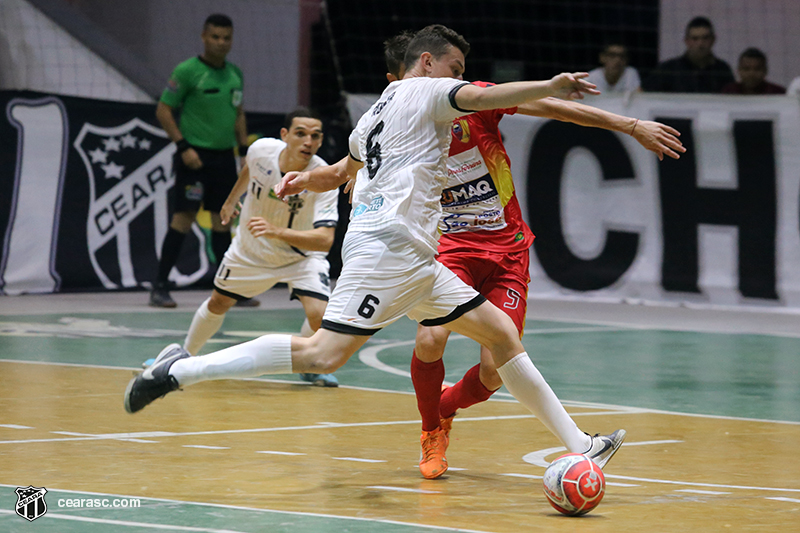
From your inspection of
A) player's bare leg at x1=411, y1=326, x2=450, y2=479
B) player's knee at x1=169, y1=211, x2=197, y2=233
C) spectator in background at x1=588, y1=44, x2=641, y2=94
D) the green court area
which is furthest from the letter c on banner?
player's bare leg at x1=411, y1=326, x2=450, y2=479

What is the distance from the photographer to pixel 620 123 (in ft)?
15.3

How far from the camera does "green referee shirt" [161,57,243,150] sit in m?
12.4

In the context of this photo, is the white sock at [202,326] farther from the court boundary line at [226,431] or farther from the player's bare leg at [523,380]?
the player's bare leg at [523,380]

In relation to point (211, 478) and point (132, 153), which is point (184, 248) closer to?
→ point (132, 153)

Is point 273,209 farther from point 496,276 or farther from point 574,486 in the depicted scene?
point 574,486

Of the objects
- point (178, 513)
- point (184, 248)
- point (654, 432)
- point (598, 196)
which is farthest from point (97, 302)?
point (178, 513)

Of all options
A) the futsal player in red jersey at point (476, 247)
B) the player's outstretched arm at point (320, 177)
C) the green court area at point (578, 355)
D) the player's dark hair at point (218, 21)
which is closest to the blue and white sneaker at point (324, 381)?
the green court area at point (578, 355)

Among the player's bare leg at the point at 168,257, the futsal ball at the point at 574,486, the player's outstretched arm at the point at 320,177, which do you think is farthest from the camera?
the player's bare leg at the point at 168,257

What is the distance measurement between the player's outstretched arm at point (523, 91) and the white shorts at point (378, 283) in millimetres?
610

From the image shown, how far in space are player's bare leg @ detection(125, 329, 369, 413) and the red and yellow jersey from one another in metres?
1.05

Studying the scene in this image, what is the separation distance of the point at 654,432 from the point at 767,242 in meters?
7.18

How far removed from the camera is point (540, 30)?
17.6 metres

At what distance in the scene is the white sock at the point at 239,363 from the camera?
4562 mm

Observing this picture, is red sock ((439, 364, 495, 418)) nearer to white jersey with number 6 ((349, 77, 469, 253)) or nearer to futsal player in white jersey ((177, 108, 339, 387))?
Answer: white jersey with number 6 ((349, 77, 469, 253))
